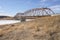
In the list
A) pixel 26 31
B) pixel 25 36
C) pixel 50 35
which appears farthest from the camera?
pixel 26 31

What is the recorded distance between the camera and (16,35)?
1291 centimetres

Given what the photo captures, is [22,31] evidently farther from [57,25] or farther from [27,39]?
[57,25]

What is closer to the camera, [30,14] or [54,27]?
[54,27]

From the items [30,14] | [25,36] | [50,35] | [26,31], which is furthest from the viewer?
[30,14]

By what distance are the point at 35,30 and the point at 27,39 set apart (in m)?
1.61

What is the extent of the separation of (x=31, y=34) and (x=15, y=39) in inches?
56.3

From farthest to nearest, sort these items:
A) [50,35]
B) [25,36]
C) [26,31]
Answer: [26,31] → [25,36] → [50,35]

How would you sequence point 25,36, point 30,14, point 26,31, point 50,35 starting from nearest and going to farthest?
point 50,35 → point 25,36 → point 26,31 → point 30,14

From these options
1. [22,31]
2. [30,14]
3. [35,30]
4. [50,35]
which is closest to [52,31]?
[50,35]

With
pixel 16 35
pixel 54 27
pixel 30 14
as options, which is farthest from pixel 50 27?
pixel 30 14

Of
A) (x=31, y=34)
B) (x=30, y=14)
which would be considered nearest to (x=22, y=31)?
(x=31, y=34)

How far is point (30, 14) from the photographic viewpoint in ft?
143

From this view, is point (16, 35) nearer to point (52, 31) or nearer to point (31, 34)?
point (31, 34)

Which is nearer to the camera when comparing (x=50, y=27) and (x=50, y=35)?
(x=50, y=35)
